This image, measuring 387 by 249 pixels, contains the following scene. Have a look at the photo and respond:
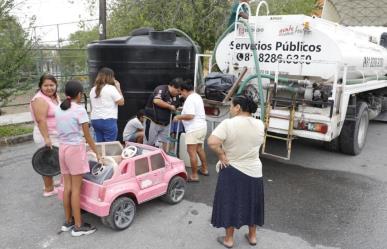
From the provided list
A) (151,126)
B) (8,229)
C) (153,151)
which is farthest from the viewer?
(151,126)

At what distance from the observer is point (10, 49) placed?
272 inches

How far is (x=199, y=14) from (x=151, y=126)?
203 inches

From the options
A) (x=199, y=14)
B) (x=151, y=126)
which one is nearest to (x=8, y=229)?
(x=151, y=126)

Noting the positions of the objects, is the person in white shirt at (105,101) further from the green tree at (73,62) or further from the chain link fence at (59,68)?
the green tree at (73,62)

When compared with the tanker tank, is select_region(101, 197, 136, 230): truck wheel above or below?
below

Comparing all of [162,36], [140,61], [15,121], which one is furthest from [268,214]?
[15,121]

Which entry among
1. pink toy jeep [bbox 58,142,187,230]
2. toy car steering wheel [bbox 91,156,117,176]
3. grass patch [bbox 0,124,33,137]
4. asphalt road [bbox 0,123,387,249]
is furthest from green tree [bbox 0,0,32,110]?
toy car steering wheel [bbox 91,156,117,176]

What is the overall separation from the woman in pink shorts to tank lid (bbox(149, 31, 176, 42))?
2.68m

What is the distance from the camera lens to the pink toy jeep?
3621 millimetres

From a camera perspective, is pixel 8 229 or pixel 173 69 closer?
pixel 8 229

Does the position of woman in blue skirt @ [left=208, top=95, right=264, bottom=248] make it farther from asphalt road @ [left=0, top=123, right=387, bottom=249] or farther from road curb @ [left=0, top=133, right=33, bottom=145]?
road curb @ [left=0, top=133, right=33, bottom=145]

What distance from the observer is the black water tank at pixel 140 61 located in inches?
233

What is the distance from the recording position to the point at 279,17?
18.6 feet

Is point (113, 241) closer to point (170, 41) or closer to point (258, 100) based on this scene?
point (258, 100)
